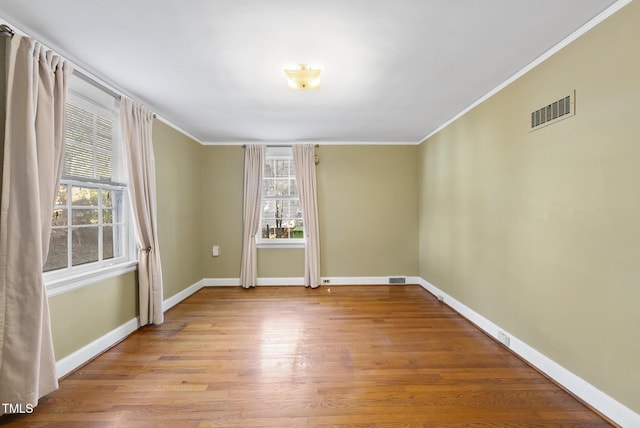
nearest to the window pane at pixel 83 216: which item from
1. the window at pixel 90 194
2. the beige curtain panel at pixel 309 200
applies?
the window at pixel 90 194

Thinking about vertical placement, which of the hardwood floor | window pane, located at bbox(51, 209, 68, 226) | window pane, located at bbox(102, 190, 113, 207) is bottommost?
the hardwood floor

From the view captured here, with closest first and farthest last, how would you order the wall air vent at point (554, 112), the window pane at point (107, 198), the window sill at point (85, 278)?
the wall air vent at point (554, 112) → the window sill at point (85, 278) → the window pane at point (107, 198)

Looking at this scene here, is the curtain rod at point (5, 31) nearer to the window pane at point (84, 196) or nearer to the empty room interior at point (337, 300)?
the empty room interior at point (337, 300)

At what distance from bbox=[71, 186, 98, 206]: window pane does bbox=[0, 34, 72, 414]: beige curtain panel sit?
0.49 metres

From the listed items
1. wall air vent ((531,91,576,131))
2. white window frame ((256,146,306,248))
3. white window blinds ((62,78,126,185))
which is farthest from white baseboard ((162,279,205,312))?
wall air vent ((531,91,576,131))

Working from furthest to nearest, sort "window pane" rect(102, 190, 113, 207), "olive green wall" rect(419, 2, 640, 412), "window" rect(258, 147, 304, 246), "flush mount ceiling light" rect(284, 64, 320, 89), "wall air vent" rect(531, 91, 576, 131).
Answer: "window" rect(258, 147, 304, 246)
"window pane" rect(102, 190, 113, 207)
"flush mount ceiling light" rect(284, 64, 320, 89)
"wall air vent" rect(531, 91, 576, 131)
"olive green wall" rect(419, 2, 640, 412)

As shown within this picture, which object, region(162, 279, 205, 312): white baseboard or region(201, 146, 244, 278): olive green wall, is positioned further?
region(201, 146, 244, 278): olive green wall

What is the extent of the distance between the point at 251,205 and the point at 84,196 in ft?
7.59

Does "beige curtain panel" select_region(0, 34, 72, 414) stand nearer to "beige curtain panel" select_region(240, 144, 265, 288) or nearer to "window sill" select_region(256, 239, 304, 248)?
Result: "beige curtain panel" select_region(240, 144, 265, 288)

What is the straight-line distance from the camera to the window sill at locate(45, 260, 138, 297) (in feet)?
6.52

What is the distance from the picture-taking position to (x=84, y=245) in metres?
2.36

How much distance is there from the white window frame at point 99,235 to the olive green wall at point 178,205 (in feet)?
1.75

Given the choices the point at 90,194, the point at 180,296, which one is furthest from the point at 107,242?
the point at 180,296

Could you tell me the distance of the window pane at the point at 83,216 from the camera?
225 cm
